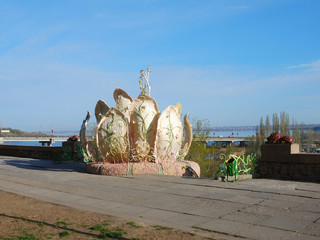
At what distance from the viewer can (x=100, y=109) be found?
1289cm

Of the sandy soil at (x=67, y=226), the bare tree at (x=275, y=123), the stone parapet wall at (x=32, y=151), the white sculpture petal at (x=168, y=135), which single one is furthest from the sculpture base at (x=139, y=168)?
the bare tree at (x=275, y=123)

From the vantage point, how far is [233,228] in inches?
213

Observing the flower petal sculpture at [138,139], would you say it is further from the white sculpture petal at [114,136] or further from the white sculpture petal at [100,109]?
the white sculpture petal at [100,109]

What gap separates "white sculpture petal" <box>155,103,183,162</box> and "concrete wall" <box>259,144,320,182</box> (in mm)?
3067

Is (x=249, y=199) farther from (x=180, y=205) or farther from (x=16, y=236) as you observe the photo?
(x=16, y=236)

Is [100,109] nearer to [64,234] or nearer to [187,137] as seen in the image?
[187,137]

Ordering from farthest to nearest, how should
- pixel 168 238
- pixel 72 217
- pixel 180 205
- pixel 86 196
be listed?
pixel 86 196 < pixel 180 205 < pixel 72 217 < pixel 168 238

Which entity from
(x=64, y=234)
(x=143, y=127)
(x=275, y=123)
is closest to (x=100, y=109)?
(x=143, y=127)

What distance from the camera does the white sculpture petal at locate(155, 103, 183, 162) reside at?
11.8 metres

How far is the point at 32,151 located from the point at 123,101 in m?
9.72

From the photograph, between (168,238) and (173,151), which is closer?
(168,238)

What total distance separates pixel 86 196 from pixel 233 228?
3920mm

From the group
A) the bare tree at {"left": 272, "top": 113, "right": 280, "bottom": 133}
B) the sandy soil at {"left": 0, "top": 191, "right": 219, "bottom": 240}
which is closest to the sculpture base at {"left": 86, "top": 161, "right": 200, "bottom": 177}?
the sandy soil at {"left": 0, "top": 191, "right": 219, "bottom": 240}

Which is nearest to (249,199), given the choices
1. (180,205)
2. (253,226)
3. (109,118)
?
(180,205)
